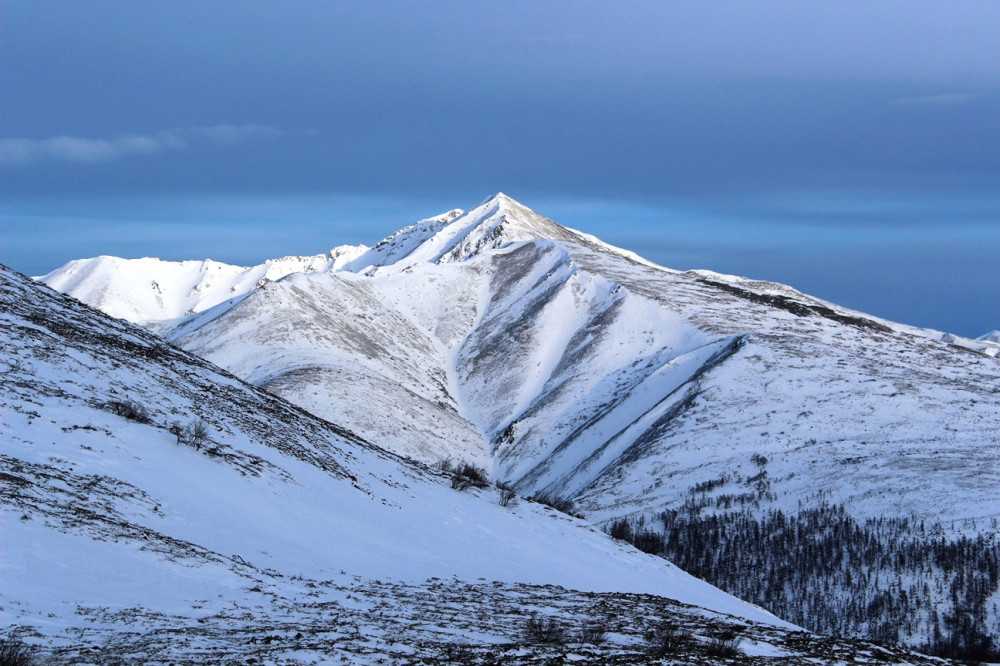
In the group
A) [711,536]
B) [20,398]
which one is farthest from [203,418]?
[711,536]

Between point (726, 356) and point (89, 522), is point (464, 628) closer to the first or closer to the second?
point (89, 522)

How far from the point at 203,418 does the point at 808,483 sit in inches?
3447

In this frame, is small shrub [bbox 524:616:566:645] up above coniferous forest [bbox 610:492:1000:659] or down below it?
below

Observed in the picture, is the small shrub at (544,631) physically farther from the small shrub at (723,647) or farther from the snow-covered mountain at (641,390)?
the snow-covered mountain at (641,390)

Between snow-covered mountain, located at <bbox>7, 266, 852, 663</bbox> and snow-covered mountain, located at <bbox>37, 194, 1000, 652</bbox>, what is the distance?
60.7 m

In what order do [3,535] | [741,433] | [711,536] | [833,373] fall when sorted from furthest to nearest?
1. [833,373]
2. [741,433]
3. [711,536]
4. [3,535]

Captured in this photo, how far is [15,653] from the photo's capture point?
1080cm

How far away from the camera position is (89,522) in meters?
17.3

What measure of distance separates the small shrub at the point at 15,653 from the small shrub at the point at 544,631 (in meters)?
7.36

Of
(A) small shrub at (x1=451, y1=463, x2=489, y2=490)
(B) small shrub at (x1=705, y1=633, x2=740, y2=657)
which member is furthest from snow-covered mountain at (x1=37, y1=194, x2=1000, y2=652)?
(B) small shrub at (x1=705, y1=633, x2=740, y2=657)

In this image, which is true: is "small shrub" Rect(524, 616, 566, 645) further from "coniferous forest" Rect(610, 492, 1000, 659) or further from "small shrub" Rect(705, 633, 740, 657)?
"coniferous forest" Rect(610, 492, 1000, 659)

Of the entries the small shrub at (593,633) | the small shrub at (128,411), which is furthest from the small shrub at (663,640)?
the small shrub at (128,411)

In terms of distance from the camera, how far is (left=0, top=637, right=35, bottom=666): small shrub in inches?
414

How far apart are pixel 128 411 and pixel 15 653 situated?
→ 15.6m
